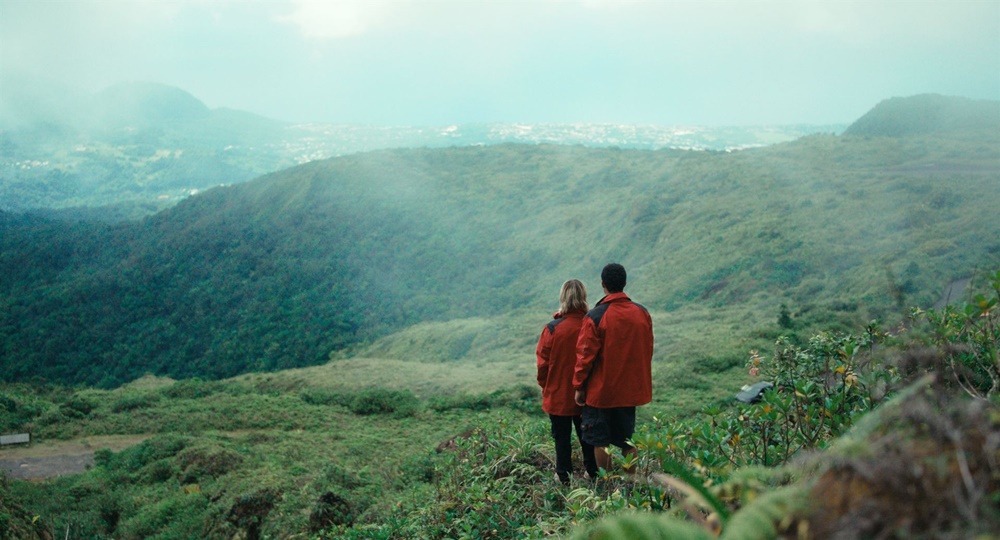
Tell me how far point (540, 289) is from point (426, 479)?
91.0 ft

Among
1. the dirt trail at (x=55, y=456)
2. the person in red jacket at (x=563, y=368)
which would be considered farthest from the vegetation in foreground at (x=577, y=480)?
the dirt trail at (x=55, y=456)

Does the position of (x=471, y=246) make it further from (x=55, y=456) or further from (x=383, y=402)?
(x=55, y=456)

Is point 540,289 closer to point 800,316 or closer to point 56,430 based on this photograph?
→ point 800,316

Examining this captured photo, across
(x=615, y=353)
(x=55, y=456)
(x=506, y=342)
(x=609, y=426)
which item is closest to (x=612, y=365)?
(x=615, y=353)

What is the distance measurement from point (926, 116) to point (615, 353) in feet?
178

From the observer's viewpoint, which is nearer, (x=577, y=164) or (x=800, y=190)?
(x=800, y=190)

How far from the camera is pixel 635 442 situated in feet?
10.3

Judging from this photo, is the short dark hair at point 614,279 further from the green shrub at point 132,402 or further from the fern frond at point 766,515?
the green shrub at point 132,402

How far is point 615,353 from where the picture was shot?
4277mm

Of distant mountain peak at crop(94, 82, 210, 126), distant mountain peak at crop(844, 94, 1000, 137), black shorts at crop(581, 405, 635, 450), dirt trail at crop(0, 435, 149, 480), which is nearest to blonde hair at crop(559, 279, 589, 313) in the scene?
black shorts at crop(581, 405, 635, 450)

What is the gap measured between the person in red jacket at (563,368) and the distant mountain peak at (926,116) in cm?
4578

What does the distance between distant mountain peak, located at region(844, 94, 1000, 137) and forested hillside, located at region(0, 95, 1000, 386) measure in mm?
4489

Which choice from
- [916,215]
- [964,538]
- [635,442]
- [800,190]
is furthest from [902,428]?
[800,190]

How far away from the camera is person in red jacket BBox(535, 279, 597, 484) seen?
468cm
